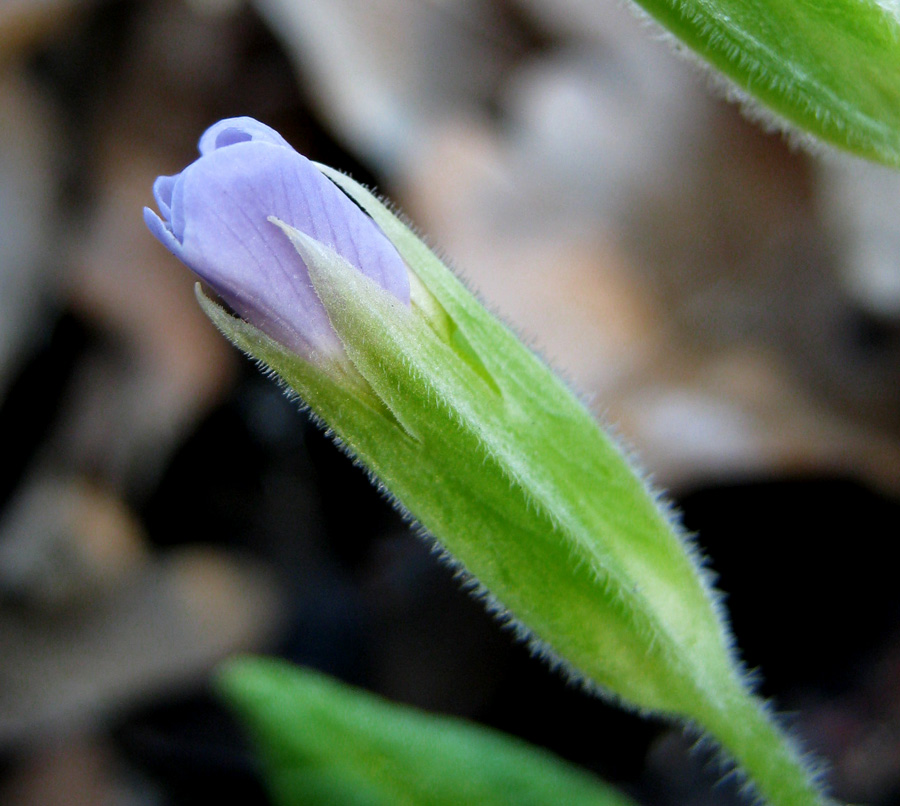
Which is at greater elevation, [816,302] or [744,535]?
[816,302]

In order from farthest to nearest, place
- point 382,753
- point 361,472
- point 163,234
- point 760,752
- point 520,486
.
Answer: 1. point 361,472
2. point 382,753
3. point 760,752
4. point 520,486
5. point 163,234

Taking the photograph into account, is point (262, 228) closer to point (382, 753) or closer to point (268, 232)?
point (268, 232)

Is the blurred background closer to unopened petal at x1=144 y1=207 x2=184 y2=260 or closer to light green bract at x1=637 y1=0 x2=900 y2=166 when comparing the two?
light green bract at x1=637 y1=0 x2=900 y2=166

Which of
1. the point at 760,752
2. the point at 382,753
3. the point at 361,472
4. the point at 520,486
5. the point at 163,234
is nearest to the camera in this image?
the point at 163,234

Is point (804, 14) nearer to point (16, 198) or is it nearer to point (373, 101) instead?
point (373, 101)

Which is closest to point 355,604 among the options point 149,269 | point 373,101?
point 149,269

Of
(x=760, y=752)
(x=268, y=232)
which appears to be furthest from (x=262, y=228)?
(x=760, y=752)
